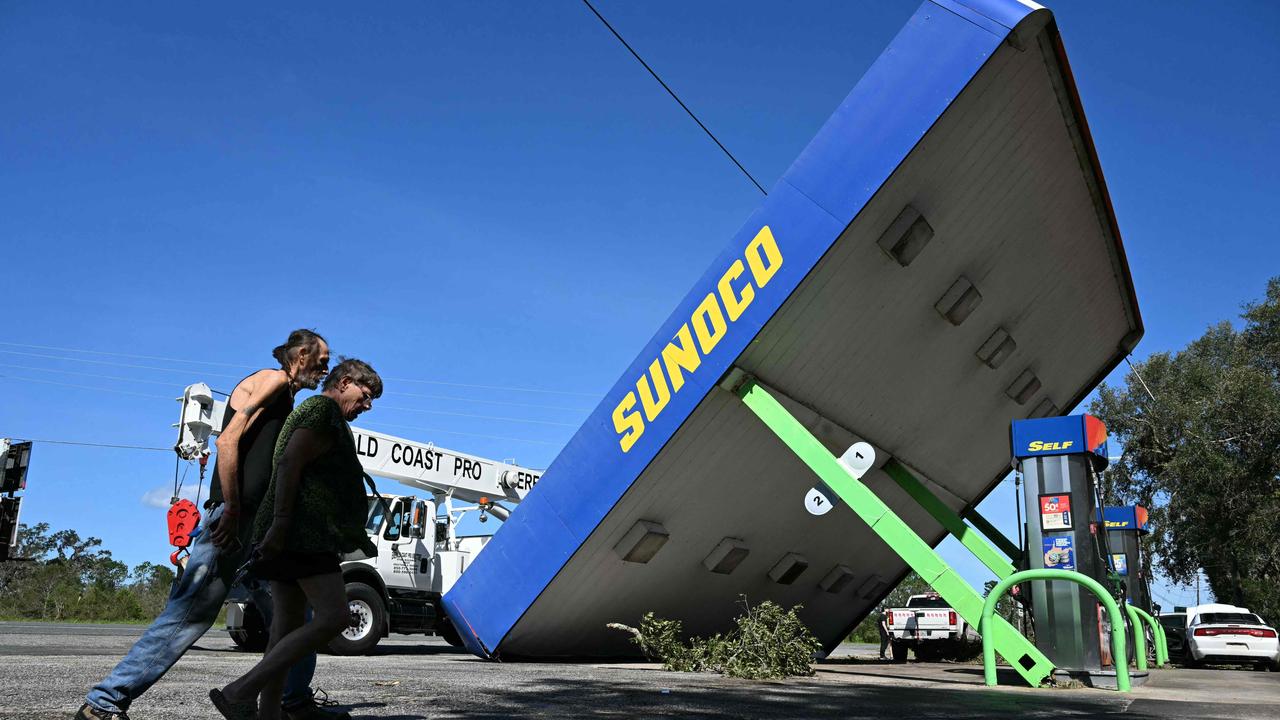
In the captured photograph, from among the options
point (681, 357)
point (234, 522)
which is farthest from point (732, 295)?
point (234, 522)

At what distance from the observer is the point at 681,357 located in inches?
319

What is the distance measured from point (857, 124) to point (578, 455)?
377 cm

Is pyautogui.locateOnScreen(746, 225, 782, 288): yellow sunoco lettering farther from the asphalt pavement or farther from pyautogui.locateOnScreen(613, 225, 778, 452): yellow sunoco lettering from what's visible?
the asphalt pavement

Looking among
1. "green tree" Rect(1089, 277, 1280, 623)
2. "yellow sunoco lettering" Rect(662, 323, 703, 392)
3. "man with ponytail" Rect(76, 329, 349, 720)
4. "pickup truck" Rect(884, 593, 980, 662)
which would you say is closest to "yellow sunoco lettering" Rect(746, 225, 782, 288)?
"yellow sunoco lettering" Rect(662, 323, 703, 392)

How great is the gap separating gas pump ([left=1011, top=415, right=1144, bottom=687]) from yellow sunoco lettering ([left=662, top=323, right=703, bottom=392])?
365cm

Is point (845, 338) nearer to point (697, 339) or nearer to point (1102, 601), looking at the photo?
point (697, 339)

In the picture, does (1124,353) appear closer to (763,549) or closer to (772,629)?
(763,549)

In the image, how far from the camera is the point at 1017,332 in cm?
1080

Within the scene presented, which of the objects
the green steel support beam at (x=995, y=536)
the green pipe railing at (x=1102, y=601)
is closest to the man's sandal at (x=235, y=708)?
the green pipe railing at (x=1102, y=601)

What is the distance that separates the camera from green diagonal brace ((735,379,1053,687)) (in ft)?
25.5

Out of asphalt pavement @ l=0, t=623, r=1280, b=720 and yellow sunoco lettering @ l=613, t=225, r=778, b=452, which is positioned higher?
yellow sunoco lettering @ l=613, t=225, r=778, b=452

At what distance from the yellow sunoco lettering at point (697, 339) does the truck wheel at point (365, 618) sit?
5.48 metres

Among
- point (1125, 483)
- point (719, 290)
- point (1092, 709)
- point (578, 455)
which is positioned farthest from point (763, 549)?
point (1125, 483)

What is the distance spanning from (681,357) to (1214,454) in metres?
25.0
